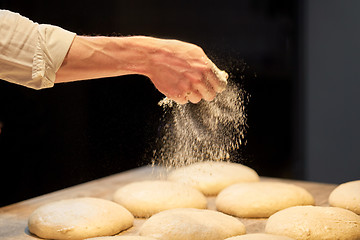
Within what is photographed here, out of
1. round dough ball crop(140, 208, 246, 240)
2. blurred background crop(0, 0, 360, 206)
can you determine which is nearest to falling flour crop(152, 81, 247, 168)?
round dough ball crop(140, 208, 246, 240)

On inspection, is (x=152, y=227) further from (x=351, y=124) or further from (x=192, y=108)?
(x=351, y=124)

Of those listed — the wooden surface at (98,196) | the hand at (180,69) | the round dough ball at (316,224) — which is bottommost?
the wooden surface at (98,196)

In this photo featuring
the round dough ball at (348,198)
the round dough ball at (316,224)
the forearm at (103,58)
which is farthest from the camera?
the round dough ball at (348,198)

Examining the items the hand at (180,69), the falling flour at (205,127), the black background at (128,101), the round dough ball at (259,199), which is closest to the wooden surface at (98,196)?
the round dough ball at (259,199)

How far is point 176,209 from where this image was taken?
199 cm

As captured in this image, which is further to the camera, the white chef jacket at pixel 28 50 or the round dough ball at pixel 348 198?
the round dough ball at pixel 348 198

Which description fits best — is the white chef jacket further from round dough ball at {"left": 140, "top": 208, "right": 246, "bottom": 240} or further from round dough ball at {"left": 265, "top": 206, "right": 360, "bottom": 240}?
round dough ball at {"left": 265, "top": 206, "right": 360, "bottom": 240}

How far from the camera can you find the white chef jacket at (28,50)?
4.63 feet

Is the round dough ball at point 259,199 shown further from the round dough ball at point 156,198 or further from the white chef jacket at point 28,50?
the white chef jacket at point 28,50

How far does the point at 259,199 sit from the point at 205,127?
406mm

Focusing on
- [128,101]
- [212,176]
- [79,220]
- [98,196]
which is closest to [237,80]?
[212,176]

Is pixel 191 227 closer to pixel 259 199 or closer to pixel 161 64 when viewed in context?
pixel 259 199

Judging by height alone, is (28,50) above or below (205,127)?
above

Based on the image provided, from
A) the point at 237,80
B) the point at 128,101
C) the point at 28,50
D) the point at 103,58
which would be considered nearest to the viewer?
the point at 28,50
